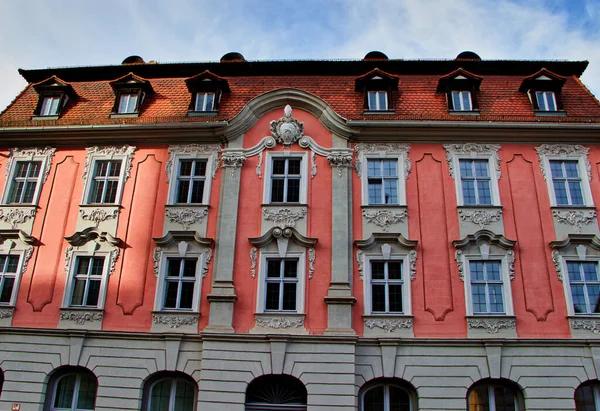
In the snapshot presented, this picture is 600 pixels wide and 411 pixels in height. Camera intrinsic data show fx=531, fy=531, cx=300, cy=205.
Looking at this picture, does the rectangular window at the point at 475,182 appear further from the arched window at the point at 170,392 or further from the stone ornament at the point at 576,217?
the arched window at the point at 170,392

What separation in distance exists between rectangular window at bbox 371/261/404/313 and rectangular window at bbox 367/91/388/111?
243 inches

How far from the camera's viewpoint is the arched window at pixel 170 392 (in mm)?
16188

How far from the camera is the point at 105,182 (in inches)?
752

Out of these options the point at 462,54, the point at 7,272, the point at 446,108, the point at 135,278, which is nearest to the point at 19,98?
the point at 7,272

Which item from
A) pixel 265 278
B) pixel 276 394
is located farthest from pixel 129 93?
pixel 276 394

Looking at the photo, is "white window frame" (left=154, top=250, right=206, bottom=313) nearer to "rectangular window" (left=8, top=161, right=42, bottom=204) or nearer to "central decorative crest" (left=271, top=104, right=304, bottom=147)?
"central decorative crest" (left=271, top=104, right=304, bottom=147)

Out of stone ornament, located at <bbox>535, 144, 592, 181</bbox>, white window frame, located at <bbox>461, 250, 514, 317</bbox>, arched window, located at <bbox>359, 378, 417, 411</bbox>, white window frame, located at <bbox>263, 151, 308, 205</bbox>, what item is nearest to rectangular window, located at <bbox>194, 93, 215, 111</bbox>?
white window frame, located at <bbox>263, 151, 308, 205</bbox>

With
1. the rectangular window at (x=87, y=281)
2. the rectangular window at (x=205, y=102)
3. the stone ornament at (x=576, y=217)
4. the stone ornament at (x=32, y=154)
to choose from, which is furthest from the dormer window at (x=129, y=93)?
the stone ornament at (x=576, y=217)

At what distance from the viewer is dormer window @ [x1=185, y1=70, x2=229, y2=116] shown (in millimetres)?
20234

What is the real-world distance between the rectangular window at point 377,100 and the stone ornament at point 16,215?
12.8m

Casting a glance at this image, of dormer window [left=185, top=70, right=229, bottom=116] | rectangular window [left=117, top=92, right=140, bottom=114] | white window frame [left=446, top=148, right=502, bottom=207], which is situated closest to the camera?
white window frame [left=446, top=148, right=502, bottom=207]

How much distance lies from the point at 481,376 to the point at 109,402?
11.1 meters

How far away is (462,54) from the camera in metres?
24.2

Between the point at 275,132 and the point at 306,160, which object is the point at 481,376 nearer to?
the point at 306,160
